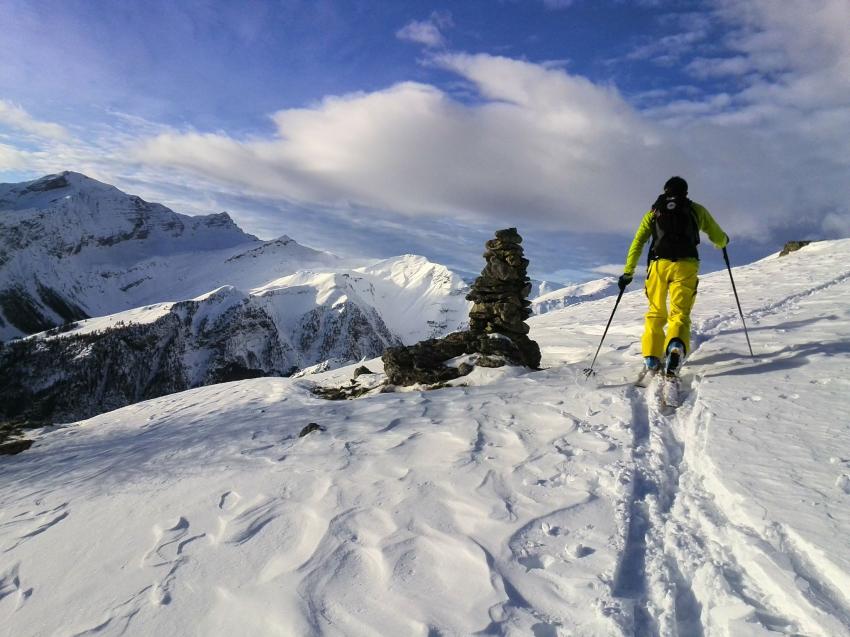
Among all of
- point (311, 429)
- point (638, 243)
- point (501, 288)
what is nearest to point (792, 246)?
point (501, 288)

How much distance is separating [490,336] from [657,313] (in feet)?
17.2

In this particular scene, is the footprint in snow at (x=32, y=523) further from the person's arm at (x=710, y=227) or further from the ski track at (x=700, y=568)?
the person's arm at (x=710, y=227)

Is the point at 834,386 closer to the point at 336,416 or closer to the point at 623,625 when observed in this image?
the point at 623,625

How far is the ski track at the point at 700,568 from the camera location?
317 cm

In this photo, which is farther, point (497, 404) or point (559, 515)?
point (497, 404)

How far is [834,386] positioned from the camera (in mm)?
6898

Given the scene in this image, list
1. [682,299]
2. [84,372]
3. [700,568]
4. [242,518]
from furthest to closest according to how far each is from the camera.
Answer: [84,372], [682,299], [242,518], [700,568]

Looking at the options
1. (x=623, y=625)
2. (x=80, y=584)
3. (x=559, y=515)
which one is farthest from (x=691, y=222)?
(x=80, y=584)

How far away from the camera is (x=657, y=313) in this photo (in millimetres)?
8375

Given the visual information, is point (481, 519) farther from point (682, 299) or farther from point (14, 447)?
point (14, 447)

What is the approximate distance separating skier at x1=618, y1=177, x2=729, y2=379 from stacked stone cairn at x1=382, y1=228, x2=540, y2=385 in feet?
14.1

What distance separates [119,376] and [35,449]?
189848mm

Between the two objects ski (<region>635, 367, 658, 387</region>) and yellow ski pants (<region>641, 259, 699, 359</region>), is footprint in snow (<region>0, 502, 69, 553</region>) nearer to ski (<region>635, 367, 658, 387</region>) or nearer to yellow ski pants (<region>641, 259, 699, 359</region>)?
ski (<region>635, 367, 658, 387</region>)

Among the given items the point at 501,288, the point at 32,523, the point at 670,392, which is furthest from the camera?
the point at 501,288
